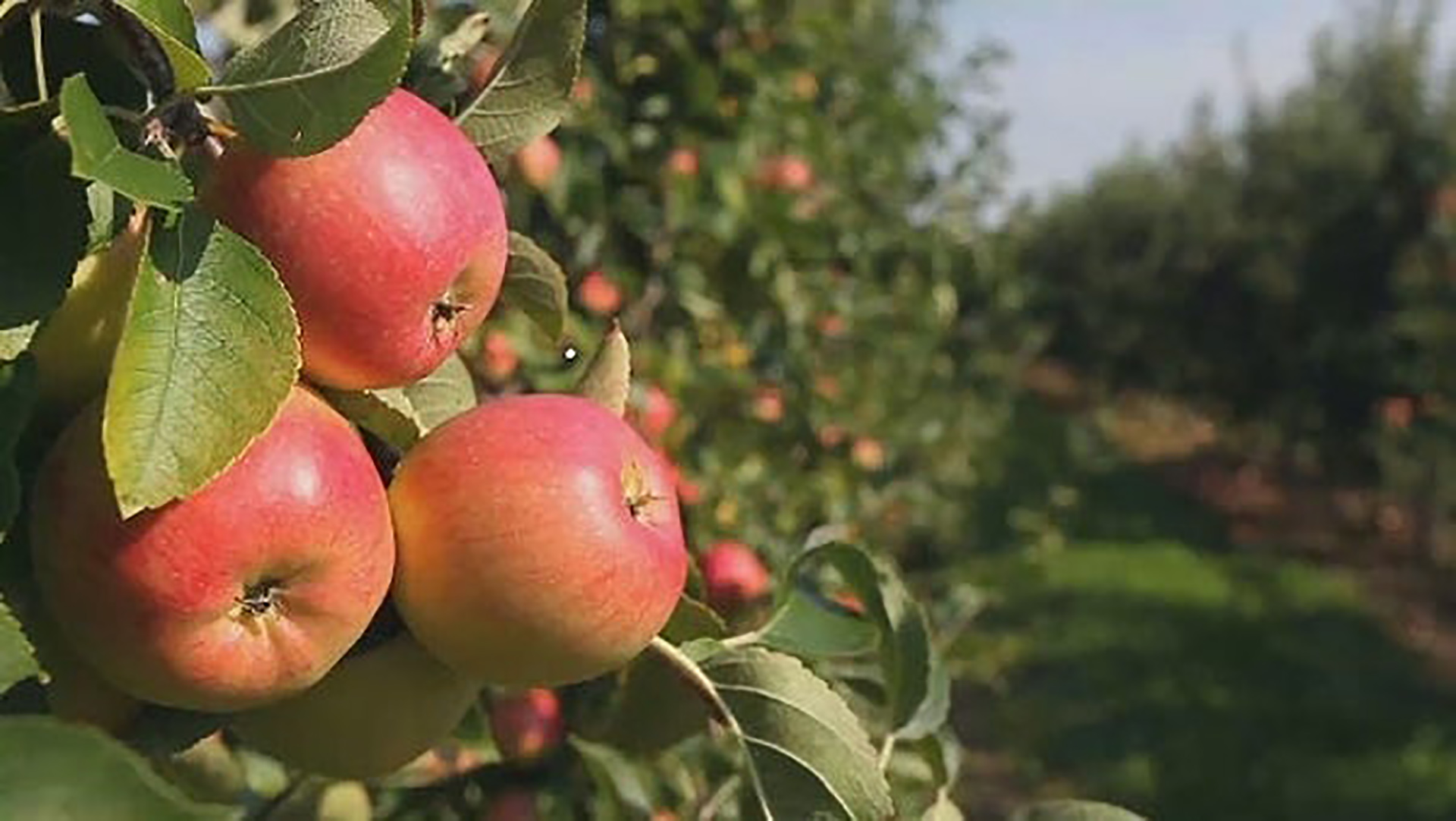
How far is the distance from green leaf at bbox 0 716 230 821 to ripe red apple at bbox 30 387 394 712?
19cm

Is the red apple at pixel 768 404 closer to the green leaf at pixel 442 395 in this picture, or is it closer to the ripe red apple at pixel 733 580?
the ripe red apple at pixel 733 580

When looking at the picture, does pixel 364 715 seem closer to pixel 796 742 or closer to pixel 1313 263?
pixel 796 742

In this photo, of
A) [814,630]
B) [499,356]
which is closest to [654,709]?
[814,630]

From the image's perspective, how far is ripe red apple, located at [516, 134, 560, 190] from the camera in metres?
1.79

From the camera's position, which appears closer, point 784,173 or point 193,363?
point 193,363

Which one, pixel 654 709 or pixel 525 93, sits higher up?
pixel 525 93

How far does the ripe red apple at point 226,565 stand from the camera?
1.88 feet

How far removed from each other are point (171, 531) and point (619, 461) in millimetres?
167

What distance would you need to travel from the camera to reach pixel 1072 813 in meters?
0.85

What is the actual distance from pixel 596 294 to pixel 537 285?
1219mm

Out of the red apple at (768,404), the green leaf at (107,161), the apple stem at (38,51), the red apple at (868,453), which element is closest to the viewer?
the green leaf at (107,161)

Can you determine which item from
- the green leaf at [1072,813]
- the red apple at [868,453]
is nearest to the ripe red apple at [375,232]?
the green leaf at [1072,813]

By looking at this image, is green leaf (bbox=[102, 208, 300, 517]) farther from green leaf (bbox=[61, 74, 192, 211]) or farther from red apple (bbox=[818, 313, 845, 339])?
red apple (bbox=[818, 313, 845, 339])

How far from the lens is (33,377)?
1.86 feet
